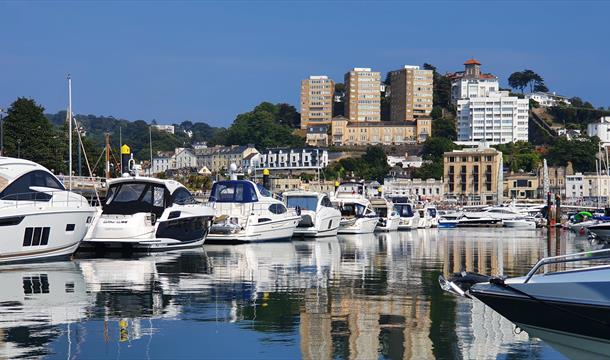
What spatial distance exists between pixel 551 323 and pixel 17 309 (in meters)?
8.72

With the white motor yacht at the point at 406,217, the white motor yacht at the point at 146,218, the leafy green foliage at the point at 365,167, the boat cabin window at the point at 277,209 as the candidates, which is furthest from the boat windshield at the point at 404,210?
the leafy green foliage at the point at 365,167

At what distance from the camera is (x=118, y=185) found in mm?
30844

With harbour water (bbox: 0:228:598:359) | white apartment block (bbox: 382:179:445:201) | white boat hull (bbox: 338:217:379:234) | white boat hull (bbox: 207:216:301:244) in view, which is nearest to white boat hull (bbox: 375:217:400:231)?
white boat hull (bbox: 338:217:379:234)

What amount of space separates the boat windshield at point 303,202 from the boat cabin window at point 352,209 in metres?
11.4

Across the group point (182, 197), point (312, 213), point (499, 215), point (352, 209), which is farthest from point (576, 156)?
point (182, 197)

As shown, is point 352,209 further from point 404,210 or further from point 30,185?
point 30,185

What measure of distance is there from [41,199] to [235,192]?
45.2 ft

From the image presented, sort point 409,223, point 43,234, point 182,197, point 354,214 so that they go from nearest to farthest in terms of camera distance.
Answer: point 43,234, point 182,197, point 354,214, point 409,223

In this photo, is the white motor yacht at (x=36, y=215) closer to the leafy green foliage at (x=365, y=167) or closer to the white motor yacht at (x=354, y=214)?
the white motor yacht at (x=354, y=214)

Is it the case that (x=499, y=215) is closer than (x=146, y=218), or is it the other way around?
(x=146, y=218)

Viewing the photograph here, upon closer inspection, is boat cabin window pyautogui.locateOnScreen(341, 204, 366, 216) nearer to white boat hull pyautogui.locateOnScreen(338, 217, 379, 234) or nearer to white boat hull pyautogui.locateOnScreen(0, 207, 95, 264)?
white boat hull pyautogui.locateOnScreen(338, 217, 379, 234)

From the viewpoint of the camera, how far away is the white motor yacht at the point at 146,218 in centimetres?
2894

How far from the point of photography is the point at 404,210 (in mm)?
68125

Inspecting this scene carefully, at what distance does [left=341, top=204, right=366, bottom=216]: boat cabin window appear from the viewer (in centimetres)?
5634
